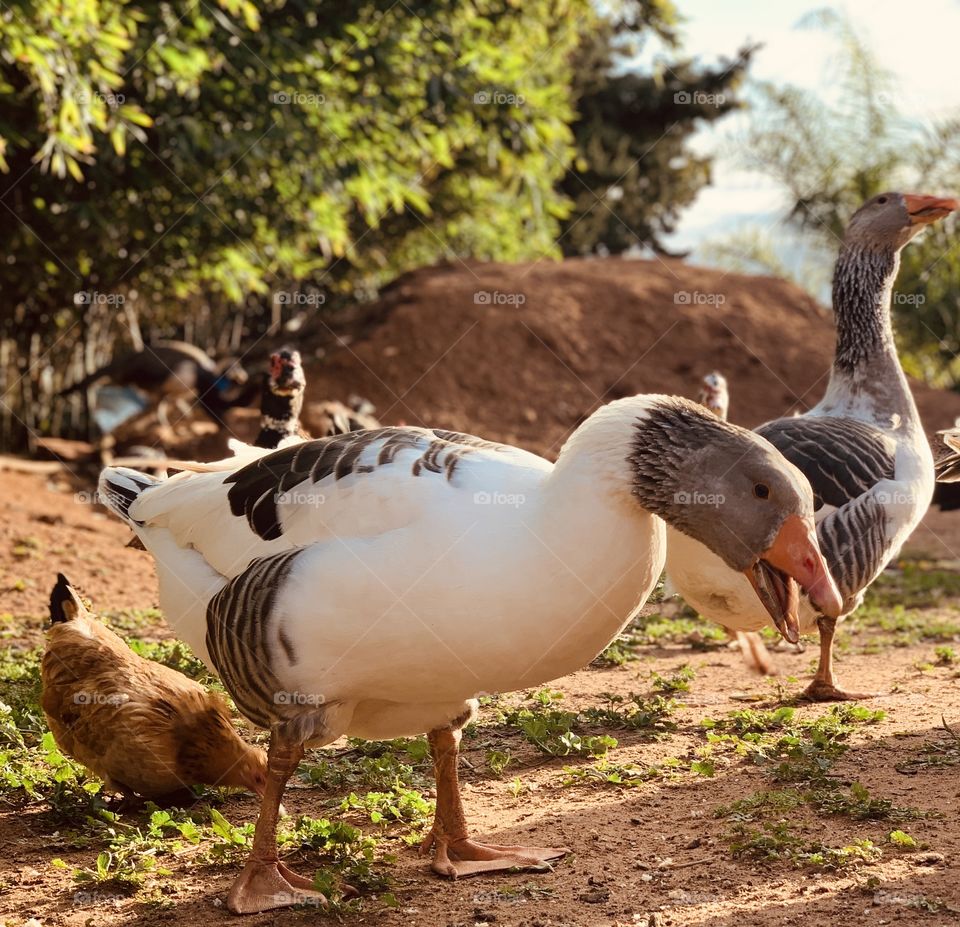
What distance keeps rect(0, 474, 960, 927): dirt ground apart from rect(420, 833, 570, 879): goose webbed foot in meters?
0.04

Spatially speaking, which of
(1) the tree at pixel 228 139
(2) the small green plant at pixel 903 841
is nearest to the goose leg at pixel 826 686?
(2) the small green plant at pixel 903 841

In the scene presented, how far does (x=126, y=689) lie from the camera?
476cm

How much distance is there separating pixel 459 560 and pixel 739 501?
873 millimetres

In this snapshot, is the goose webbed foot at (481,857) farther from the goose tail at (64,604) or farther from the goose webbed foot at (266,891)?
the goose tail at (64,604)

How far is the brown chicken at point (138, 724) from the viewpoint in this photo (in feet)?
15.1

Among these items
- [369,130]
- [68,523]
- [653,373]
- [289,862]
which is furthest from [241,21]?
[289,862]

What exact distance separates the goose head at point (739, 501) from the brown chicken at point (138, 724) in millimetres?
2294

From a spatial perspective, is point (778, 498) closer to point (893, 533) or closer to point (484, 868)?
point (484, 868)

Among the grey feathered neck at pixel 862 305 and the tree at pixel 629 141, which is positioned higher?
the tree at pixel 629 141

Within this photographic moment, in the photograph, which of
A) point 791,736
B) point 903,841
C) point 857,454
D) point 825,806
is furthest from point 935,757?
point 857,454

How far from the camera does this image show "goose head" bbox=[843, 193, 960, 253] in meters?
7.48

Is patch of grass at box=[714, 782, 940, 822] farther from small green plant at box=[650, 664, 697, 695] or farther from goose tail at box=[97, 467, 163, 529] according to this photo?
goose tail at box=[97, 467, 163, 529]

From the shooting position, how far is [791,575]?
11.3 ft

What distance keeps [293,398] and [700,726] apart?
169 inches
